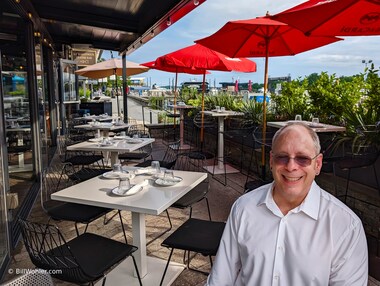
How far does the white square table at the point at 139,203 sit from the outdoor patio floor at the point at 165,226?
6.4 inches

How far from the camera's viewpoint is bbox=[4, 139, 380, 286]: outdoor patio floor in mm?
2715

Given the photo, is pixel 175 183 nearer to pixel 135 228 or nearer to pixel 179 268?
pixel 135 228

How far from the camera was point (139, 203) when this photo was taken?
221cm

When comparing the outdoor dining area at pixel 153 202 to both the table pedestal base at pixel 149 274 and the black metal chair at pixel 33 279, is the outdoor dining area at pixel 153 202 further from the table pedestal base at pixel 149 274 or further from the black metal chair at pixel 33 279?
the black metal chair at pixel 33 279

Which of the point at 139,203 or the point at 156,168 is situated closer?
the point at 139,203

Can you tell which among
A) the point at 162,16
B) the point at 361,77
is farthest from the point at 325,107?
the point at 162,16

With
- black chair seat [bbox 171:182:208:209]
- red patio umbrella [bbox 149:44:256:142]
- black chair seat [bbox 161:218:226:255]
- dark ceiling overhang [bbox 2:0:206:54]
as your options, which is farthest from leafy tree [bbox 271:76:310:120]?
black chair seat [bbox 161:218:226:255]

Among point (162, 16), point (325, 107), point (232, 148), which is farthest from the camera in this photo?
point (232, 148)

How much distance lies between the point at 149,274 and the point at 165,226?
1.02 metres

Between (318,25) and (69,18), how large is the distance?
522 cm

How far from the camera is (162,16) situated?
16.8 feet

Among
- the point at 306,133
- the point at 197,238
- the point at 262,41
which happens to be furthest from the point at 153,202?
the point at 262,41

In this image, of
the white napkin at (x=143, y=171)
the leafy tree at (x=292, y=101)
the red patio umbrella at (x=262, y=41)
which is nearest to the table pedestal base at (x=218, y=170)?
the leafy tree at (x=292, y=101)

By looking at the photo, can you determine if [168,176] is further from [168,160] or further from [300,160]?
[168,160]
